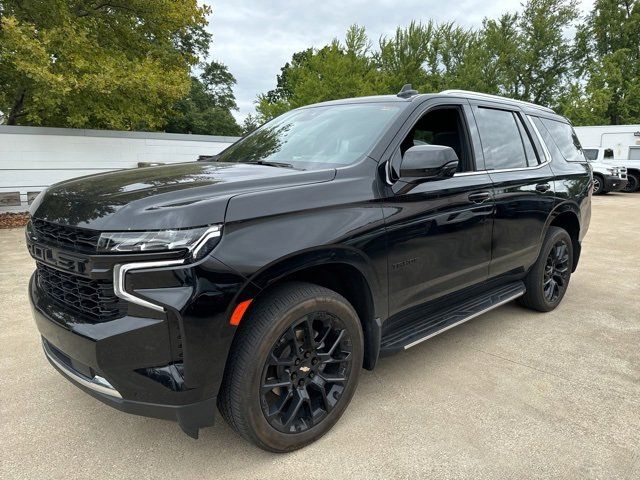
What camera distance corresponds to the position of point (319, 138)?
3035 millimetres

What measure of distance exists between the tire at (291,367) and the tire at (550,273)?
2.41 m

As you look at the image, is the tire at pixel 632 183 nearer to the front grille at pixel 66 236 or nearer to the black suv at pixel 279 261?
the black suv at pixel 279 261

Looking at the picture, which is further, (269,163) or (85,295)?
(269,163)

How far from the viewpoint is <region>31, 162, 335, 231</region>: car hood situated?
6.10 feet

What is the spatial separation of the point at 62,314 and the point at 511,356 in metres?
3.05

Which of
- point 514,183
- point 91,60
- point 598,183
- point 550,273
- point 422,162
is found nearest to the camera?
point 422,162

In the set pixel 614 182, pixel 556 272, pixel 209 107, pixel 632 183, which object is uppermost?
pixel 209 107

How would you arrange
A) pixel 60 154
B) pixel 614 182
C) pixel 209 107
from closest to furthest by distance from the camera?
1. pixel 60 154
2. pixel 614 182
3. pixel 209 107

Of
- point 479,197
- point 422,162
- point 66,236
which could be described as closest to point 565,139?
point 479,197

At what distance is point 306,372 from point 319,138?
1569 mm

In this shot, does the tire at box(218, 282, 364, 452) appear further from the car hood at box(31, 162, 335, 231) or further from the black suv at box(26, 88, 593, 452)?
the car hood at box(31, 162, 335, 231)

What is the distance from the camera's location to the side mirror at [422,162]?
2488 millimetres

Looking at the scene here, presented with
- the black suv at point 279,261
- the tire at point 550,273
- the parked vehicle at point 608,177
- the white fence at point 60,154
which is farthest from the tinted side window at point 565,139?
the parked vehicle at point 608,177

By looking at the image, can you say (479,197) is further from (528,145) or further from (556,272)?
(556,272)
